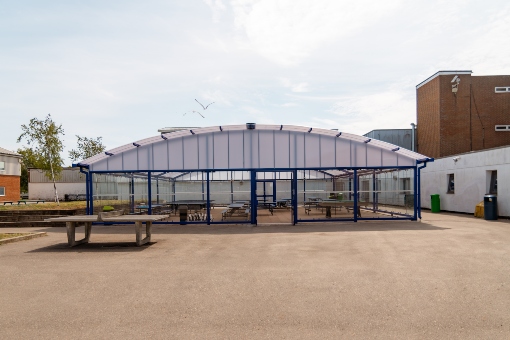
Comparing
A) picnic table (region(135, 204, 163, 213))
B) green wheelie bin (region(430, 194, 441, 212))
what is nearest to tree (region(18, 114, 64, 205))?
picnic table (region(135, 204, 163, 213))

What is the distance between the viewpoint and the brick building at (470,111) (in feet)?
97.5

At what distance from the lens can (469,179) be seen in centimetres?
2052

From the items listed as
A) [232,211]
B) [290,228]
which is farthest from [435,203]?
[290,228]

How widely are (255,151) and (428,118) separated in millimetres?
20859

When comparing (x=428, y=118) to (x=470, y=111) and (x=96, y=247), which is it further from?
(x=96, y=247)

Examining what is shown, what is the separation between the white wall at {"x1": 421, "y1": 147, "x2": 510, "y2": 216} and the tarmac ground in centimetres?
689

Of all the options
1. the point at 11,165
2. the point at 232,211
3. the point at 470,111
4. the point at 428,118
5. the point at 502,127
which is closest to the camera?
the point at 232,211

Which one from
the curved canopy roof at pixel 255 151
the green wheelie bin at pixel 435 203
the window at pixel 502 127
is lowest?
the green wheelie bin at pixel 435 203

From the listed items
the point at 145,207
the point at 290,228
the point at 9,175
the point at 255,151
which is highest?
the point at 255,151

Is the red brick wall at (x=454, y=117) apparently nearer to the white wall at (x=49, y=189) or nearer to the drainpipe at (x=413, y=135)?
the drainpipe at (x=413, y=135)

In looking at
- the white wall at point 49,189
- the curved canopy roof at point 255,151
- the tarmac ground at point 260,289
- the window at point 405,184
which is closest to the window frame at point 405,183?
the window at point 405,184

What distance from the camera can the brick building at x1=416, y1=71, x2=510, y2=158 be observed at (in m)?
29.7

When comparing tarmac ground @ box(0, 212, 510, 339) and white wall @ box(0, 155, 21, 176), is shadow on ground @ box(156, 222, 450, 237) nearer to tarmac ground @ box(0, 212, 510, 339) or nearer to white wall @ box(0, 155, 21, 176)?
tarmac ground @ box(0, 212, 510, 339)

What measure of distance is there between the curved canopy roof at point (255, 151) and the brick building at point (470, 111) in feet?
50.1
